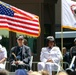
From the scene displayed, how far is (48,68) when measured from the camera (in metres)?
11.4

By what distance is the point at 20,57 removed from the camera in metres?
11.6

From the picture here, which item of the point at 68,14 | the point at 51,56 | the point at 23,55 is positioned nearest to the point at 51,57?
the point at 51,56

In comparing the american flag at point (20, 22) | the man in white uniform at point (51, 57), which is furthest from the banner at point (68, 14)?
the american flag at point (20, 22)

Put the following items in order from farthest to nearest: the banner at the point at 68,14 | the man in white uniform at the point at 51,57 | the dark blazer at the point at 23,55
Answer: the banner at the point at 68,14, the dark blazer at the point at 23,55, the man in white uniform at the point at 51,57

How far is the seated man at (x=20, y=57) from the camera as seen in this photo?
37.6ft

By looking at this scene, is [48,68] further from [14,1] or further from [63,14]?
[14,1]

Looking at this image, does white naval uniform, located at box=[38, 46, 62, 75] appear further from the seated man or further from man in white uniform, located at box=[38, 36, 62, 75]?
the seated man

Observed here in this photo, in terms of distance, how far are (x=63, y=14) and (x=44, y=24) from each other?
5741mm

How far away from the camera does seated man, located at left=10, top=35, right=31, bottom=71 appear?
11461 mm

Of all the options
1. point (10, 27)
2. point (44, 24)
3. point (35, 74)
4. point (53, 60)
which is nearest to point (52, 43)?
point (53, 60)

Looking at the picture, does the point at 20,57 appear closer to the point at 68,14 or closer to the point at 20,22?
the point at 20,22

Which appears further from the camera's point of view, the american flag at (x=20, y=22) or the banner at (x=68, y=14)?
the banner at (x=68, y=14)

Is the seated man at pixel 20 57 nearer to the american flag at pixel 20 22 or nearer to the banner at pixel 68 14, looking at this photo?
the american flag at pixel 20 22

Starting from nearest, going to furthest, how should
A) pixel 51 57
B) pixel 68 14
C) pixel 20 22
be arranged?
pixel 20 22, pixel 51 57, pixel 68 14
